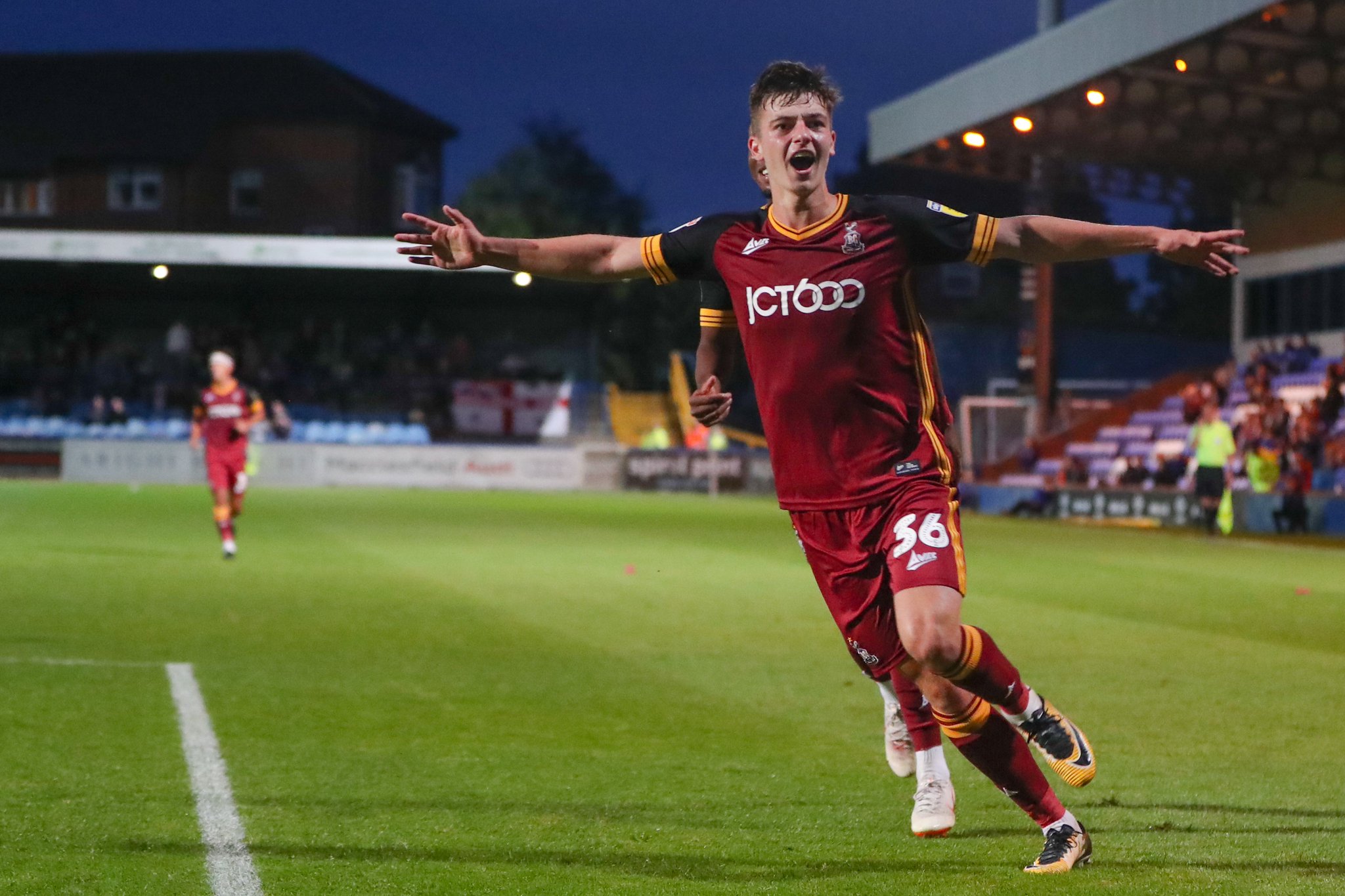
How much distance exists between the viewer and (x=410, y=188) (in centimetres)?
6625

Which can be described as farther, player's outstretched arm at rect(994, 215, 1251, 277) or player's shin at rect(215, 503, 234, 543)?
player's shin at rect(215, 503, 234, 543)

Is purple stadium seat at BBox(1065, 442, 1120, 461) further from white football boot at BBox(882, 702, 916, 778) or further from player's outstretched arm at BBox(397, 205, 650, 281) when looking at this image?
player's outstretched arm at BBox(397, 205, 650, 281)

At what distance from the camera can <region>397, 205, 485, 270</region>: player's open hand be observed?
18.1ft

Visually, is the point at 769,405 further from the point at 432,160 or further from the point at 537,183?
the point at 537,183

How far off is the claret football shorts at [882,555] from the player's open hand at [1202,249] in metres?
1.02

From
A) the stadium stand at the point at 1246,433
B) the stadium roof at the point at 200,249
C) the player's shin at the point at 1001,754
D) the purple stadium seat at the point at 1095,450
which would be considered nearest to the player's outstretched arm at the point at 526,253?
the player's shin at the point at 1001,754

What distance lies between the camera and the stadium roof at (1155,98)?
28.2 meters

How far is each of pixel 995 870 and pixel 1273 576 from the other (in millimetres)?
13984

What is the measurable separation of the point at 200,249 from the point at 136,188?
746 inches

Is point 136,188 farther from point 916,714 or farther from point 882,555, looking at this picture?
point 882,555

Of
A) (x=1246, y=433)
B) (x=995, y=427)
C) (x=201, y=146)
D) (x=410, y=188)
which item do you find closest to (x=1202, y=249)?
(x=1246, y=433)

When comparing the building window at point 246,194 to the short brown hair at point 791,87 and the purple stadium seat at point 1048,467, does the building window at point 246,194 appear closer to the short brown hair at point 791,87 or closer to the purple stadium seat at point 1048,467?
the purple stadium seat at point 1048,467

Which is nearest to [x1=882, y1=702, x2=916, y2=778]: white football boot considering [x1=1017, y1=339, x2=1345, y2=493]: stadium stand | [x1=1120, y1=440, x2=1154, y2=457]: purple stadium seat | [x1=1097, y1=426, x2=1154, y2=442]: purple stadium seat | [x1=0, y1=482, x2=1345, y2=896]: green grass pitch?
[x1=0, y1=482, x2=1345, y2=896]: green grass pitch

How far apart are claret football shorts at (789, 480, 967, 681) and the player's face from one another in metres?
1.03
